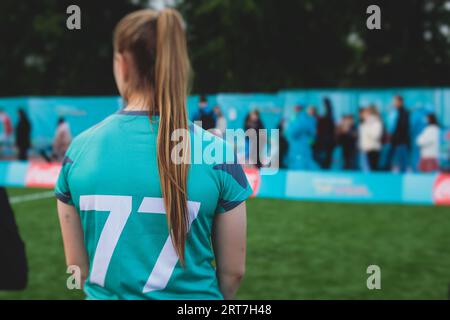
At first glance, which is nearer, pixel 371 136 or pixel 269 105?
pixel 371 136

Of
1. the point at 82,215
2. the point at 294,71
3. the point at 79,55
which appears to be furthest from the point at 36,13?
the point at 82,215

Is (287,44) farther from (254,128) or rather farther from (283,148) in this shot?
(254,128)

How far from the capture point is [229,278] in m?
1.98

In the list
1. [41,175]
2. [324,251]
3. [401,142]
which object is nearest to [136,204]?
→ [324,251]

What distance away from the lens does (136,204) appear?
5.65 ft

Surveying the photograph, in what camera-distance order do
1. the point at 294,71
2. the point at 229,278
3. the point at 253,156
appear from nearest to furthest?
1. the point at 229,278
2. the point at 253,156
3. the point at 294,71

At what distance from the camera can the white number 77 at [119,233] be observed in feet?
5.65

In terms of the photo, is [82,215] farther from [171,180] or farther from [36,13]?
[36,13]

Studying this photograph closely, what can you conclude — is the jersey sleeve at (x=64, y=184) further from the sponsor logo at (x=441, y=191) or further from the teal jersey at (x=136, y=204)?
the sponsor logo at (x=441, y=191)

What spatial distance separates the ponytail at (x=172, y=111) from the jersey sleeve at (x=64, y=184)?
1.02ft

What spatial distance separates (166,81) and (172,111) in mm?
93

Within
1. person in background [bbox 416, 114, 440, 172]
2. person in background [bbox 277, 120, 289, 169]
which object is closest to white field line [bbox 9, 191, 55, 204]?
person in background [bbox 277, 120, 289, 169]

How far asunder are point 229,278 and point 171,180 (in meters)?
0.50

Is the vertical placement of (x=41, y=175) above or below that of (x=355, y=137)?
below
